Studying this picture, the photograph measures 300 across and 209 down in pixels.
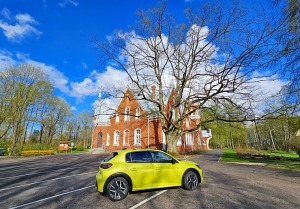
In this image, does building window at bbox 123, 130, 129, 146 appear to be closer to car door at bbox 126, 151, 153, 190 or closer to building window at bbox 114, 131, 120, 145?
building window at bbox 114, 131, 120, 145

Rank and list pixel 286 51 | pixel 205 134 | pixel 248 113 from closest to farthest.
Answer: pixel 286 51
pixel 248 113
pixel 205 134

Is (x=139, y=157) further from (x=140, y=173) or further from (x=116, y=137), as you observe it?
(x=116, y=137)

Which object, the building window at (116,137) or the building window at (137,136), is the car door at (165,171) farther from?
the building window at (116,137)

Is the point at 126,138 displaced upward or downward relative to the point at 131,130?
downward

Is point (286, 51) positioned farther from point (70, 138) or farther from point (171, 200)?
point (70, 138)

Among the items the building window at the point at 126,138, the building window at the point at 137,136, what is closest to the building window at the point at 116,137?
the building window at the point at 126,138

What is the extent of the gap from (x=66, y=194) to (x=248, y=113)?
16617 millimetres

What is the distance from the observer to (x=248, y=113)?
17438 mm

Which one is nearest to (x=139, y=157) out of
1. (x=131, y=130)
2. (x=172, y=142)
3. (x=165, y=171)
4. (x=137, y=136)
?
(x=165, y=171)

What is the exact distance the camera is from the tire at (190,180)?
6.76 meters

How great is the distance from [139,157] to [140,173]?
0.56m

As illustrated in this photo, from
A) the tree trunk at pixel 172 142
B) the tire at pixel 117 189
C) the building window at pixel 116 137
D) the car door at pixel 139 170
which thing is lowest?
the tire at pixel 117 189

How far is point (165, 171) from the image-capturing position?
6613 millimetres

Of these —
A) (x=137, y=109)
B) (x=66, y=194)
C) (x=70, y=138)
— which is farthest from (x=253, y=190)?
(x=70, y=138)
